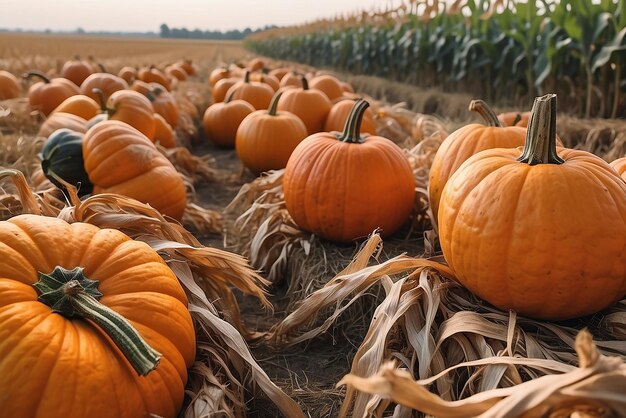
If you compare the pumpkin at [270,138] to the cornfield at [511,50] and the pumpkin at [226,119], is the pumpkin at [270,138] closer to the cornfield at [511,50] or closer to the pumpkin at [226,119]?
the pumpkin at [226,119]

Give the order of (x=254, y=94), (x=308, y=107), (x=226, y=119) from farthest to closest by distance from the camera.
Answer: (x=254, y=94) → (x=226, y=119) → (x=308, y=107)

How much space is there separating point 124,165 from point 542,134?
2.35 m

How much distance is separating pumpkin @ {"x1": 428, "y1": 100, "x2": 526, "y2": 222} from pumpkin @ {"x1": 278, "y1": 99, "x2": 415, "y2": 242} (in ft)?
0.92

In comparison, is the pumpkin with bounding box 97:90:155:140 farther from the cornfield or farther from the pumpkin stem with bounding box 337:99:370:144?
the cornfield

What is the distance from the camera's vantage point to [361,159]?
9.99 ft

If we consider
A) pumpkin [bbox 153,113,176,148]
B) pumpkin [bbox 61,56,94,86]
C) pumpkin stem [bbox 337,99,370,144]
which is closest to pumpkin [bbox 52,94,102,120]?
pumpkin [bbox 153,113,176,148]

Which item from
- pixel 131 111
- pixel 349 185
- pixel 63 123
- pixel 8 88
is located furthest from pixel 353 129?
pixel 8 88

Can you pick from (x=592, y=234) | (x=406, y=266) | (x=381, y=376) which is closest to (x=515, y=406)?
(x=381, y=376)

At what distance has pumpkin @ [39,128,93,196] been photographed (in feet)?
11.0

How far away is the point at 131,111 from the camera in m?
4.57

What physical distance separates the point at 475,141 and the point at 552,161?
86 cm

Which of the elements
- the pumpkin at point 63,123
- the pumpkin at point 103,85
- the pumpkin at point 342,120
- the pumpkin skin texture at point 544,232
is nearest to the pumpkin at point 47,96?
the pumpkin at point 103,85

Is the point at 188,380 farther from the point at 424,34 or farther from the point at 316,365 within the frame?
the point at 424,34

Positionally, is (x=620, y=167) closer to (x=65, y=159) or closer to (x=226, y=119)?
(x=65, y=159)
